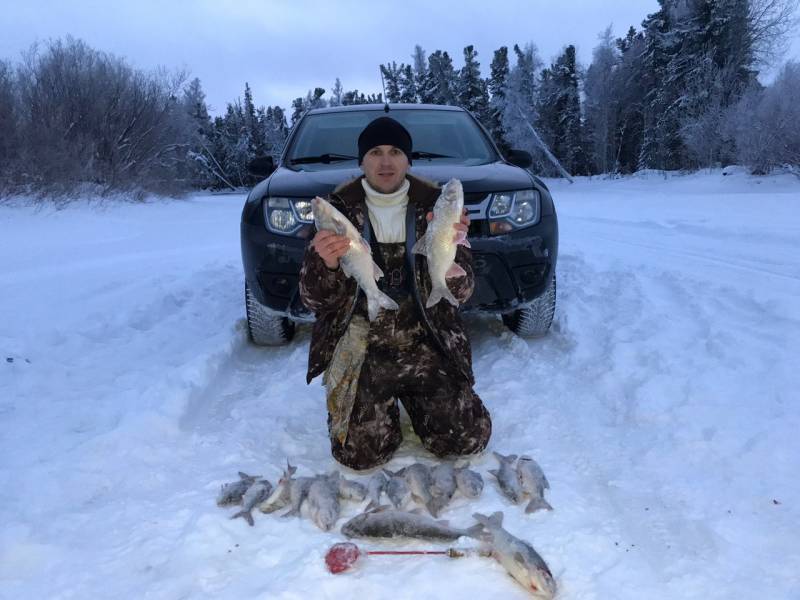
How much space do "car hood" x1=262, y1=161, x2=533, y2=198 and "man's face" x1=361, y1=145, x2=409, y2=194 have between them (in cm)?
63

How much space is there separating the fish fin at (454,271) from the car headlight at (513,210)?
3.34ft

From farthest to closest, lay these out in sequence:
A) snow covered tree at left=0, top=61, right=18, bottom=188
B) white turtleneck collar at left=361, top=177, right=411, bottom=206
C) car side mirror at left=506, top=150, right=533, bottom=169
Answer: snow covered tree at left=0, top=61, right=18, bottom=188 → car side mirror at left=506, top=150, right=533, bottom=169 → white turtleneck collar at left=361, top=177, right=411, bottom=206

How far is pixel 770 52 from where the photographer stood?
3014 cm

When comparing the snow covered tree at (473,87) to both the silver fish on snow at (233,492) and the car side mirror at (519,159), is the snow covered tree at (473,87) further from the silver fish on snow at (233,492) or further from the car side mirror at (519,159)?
the silver fish on snow at (233,492)

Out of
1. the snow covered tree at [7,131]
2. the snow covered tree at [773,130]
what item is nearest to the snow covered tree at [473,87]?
the snow covered tree at [773,130]

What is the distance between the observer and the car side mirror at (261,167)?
479cm

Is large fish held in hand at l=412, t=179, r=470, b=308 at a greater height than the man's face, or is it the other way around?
the man's face

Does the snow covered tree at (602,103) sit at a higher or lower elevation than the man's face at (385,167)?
higher

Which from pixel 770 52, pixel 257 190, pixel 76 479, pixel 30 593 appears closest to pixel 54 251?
pixel 257 190

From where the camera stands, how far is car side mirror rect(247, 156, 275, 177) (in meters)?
4.79

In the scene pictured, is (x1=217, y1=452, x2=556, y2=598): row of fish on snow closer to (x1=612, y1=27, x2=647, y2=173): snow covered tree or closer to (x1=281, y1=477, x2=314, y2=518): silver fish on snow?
(x1=281, y1=477, x2=314, y2=518): silver fish on snow

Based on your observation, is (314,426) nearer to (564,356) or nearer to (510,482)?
(510,482)

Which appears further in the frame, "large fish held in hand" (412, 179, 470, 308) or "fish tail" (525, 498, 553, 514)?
"large fish held in hand" (412, 179, 470, 308)

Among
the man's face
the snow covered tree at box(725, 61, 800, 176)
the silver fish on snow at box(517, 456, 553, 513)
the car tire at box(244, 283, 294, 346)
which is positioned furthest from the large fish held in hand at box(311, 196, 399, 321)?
the snow covered tree at box(725, 61, 800, 176)
